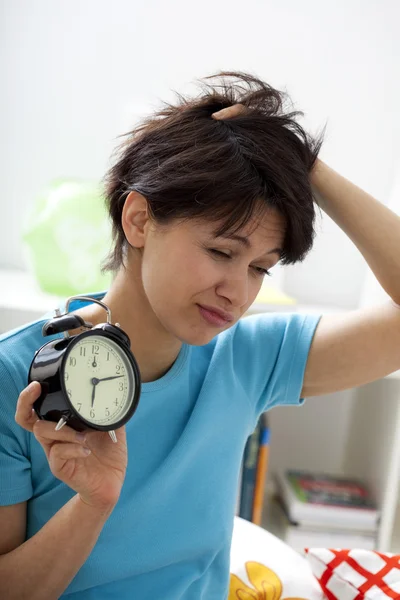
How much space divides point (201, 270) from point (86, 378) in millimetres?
250

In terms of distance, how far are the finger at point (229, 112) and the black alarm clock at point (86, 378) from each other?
364 mm

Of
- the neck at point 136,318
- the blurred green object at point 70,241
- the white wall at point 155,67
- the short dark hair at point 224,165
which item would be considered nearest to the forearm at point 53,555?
the neck at point 136,318

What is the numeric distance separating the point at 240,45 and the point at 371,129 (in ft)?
1.50

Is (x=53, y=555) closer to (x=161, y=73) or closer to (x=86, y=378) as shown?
(x=86, y=378)

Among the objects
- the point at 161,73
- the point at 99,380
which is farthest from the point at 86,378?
the point at 161,73

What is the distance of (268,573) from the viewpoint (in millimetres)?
1311

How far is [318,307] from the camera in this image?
2.18 m

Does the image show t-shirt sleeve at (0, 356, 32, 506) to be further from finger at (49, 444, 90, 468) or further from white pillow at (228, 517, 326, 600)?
white pillow at (228, 517, 326, 600)

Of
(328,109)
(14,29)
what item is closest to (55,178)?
(14,29)

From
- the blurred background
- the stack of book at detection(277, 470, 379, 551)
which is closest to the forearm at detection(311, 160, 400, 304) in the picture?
the blurred background

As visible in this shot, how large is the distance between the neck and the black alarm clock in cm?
23

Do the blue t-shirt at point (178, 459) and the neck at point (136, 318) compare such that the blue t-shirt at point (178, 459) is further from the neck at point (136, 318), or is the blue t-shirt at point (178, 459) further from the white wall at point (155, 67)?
the white wall at point (155, 67)

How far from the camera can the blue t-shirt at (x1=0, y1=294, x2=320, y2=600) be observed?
974 millimetres

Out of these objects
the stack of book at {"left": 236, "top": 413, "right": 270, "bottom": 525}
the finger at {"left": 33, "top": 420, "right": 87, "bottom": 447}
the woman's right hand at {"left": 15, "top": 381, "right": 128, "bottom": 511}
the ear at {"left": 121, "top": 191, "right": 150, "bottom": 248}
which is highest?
the ear at {"left": 121, "top": 191, "right": 150, "bottom": 248}
